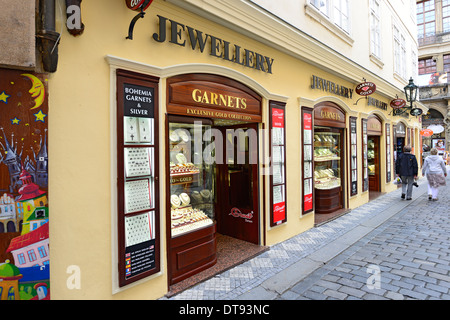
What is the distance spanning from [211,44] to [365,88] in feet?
19.4

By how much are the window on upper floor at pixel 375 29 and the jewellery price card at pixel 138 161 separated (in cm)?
955

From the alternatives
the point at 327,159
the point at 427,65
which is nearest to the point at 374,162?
the point at 327,159

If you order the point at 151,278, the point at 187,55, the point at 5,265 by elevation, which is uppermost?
the point at 187,55

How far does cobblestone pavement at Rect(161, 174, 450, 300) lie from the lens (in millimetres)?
3682

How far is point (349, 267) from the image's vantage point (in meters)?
4.48

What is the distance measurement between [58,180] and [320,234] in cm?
532

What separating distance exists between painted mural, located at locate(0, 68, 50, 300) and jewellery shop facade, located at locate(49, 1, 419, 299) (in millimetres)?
141

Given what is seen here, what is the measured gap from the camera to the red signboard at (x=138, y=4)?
10.0 feet

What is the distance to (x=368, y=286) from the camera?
3.82 m

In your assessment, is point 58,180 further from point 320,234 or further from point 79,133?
point 320,234

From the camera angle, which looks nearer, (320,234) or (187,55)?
(187,55)

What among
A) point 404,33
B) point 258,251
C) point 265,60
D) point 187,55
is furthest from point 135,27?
point 404,33

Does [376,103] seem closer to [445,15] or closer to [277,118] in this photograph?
[277,118]

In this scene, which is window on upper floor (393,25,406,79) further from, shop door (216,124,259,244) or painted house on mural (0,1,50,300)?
painted house on mural (0,1,50,300)
